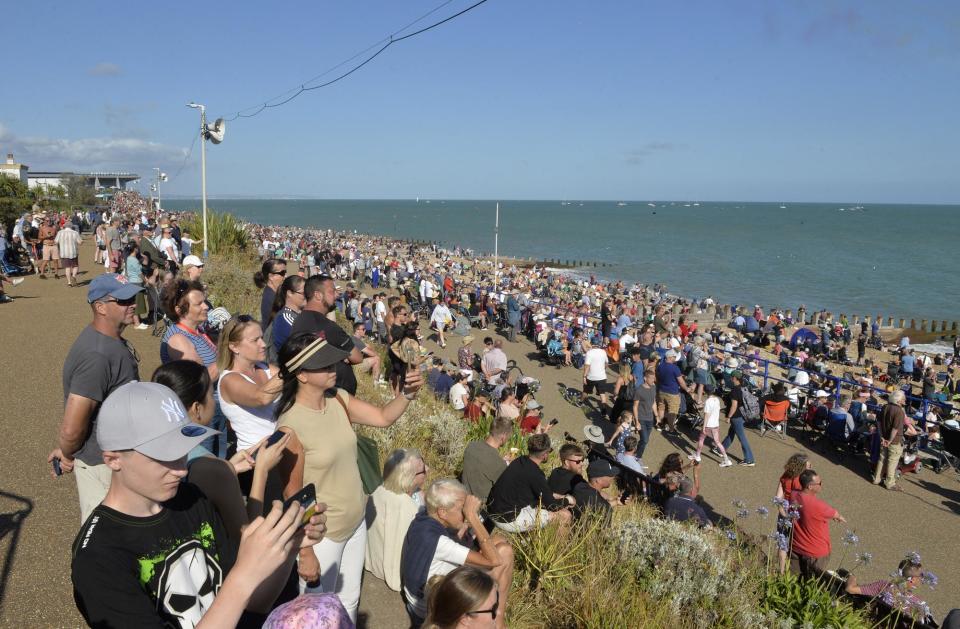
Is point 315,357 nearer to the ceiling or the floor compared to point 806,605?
nearer to the ceiling

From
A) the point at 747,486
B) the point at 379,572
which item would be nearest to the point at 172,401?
→ the point at 379,572

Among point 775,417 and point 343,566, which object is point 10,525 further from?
point 775,417

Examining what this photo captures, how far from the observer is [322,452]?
9.23 ft

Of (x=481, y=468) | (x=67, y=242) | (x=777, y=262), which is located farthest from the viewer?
(x=777, y=262)

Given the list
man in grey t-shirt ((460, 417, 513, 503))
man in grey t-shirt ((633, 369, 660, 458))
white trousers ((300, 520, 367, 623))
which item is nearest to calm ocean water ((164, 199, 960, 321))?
man in grey t-shirt ((633, 369, 660, 458))

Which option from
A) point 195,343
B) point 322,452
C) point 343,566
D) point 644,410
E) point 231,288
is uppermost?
point 195,343

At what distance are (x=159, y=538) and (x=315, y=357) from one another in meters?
1.15

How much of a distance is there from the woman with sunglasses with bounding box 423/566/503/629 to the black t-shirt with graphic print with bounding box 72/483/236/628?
84cm

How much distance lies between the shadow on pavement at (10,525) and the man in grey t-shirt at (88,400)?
1.22 metres

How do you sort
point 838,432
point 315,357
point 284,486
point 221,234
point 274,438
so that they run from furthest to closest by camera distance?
point 221,234
point 838,432
point 315,357
point 284,486
point 274,438

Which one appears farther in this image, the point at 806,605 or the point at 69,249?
the point at 69,249

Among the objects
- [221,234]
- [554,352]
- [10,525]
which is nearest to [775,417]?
[554,352]

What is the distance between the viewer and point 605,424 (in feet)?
38.1

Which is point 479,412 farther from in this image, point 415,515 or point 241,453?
point 241,453
